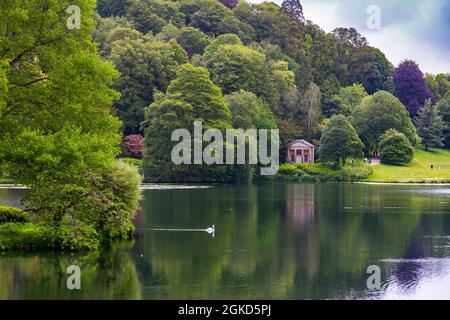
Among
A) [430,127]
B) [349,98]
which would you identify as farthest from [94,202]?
[349,98]

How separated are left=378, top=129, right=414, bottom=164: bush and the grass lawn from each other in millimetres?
1309

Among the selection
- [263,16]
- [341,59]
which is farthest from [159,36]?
[341,59]

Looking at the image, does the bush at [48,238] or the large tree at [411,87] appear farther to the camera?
the large tree at [411,87]

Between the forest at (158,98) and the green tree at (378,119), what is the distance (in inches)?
8.1

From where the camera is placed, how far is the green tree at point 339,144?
98938 mm

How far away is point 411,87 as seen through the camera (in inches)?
5497

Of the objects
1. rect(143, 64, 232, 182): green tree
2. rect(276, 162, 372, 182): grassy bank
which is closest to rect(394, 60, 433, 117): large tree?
rect(276, 162, 372, 182): grassy bank

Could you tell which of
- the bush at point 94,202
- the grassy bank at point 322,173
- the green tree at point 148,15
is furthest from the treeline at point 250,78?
the bush at point 94,202

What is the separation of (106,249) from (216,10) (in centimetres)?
11647

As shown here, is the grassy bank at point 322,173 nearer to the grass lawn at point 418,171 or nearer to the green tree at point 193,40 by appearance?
the grass lawn at point 418,171

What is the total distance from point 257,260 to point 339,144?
74.8 meters
